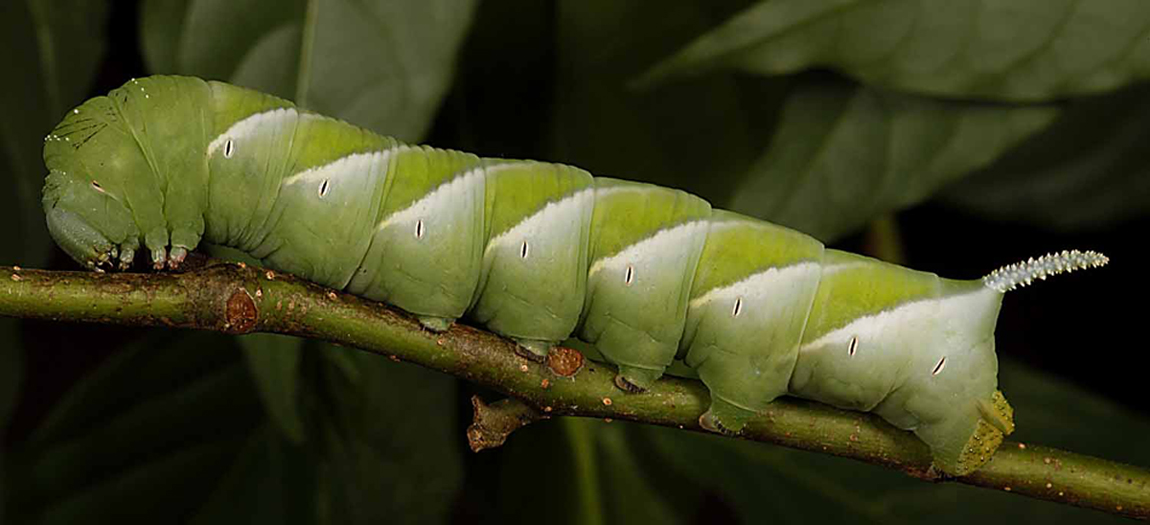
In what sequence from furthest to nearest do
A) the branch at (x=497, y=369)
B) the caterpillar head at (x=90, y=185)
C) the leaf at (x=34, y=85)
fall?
the leaf at (x=34, y=85) → the caterpillar head at (x=90, y=185) → the branch at (x=497, y=369)

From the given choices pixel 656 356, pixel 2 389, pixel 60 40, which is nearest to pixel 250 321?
pixel 656 356

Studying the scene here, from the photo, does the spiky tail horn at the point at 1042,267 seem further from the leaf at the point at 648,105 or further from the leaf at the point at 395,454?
the leaf at the point at 395,454

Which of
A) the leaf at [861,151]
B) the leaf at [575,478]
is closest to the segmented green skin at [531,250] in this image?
the leaf at [861,151]

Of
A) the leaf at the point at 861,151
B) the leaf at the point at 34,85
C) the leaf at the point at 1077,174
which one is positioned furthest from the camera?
the leaf at the point at 1077,174

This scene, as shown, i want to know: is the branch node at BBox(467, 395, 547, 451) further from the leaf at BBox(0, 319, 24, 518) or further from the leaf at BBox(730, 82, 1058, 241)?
the leaf at BBox(0, 319, 24, 518)

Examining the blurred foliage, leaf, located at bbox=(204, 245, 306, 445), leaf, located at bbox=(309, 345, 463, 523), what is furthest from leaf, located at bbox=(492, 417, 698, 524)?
leaf, located at bbox=(204, 245, 306, 445)

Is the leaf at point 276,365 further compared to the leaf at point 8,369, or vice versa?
the leaf at point 8,369
